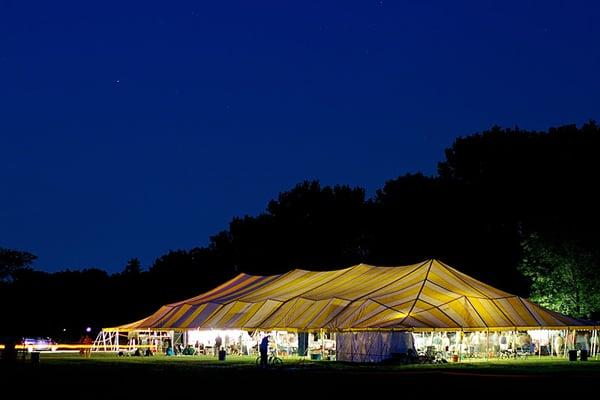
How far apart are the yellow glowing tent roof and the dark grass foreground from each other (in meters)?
3.16

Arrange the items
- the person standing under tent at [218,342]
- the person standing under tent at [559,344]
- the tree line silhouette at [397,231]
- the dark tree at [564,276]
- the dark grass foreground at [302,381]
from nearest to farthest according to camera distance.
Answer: the dark grass foreground at [302,381] < the person standing under tent at [559,344] < the person standing under tent at [218,342] < the dark tree at [564,276] < the tree line silhouette at [397,231]

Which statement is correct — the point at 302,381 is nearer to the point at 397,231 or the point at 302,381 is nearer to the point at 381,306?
the point at 381,306

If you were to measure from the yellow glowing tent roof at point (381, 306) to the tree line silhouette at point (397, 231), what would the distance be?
10.5m

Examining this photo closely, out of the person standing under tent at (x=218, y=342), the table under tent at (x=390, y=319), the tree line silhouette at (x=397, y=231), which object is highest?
the tree line silhouette at (x=397, y=231)

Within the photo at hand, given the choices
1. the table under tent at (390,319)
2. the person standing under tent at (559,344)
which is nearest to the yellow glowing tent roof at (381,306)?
the table under tent at (390,319)

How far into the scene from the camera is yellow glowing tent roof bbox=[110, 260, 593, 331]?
119 feet

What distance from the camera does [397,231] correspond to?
6456 centimetres

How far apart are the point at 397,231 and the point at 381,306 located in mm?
27866

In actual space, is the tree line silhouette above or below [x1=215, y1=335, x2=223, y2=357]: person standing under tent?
above

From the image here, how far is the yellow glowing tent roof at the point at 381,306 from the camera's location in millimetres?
36188

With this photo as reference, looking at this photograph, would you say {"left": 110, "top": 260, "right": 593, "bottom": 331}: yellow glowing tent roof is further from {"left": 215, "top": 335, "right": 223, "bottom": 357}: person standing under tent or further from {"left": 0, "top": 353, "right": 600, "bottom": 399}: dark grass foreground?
{"left": 0, "top": 353, "right": 600, "bottom": 399}: dark grass foreground

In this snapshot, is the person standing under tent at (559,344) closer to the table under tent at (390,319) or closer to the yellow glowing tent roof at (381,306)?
the table under tent at (390,319)

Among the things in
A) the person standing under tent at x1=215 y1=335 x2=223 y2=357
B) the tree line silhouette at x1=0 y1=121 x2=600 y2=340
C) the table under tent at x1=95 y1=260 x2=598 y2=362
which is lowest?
the person standing under tent at x1=215 y1=335 x2=223 y2=357

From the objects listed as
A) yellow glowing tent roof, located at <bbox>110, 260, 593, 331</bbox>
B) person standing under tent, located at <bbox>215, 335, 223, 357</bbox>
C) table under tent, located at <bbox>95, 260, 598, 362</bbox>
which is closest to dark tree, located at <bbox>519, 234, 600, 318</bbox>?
table under tent, located at <bbox>95, 260, 598, 362</bbox>
